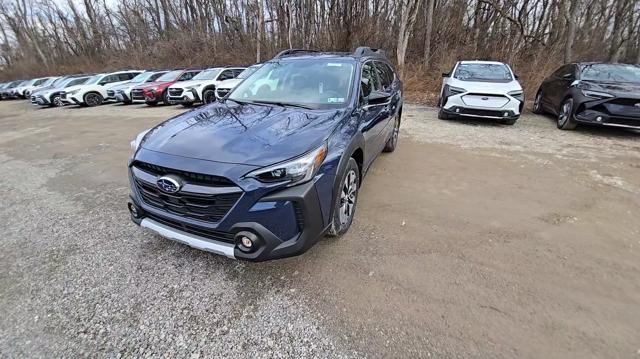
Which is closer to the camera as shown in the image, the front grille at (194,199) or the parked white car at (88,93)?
the front grille at (194,199)

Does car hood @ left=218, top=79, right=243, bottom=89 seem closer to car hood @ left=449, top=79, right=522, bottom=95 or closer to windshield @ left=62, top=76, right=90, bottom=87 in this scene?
car hood @ left=449, top=79, right=522, bottom=95

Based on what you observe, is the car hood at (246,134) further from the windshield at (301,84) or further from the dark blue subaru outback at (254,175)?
the windshield at (301,84)

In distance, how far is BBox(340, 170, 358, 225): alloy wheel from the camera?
115 inches

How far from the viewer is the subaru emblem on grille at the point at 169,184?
2.24m

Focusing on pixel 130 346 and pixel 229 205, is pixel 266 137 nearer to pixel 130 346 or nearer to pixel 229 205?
pixel 229 205

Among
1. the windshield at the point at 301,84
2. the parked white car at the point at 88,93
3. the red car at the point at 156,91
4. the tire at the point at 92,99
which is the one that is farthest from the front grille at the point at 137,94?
the windshield at the point at 301,84

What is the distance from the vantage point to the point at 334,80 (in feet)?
11.4

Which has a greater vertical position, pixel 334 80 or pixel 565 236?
pixel 334 80

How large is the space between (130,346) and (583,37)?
25188mm

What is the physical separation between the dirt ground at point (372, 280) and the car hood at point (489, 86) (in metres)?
3.31

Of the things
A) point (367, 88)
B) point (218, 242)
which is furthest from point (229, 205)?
point (367, 88)

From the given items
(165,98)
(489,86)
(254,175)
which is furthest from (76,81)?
(254,175)

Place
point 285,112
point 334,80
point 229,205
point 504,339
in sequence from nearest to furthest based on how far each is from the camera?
point 504,339
point 229,205
point 285,112
point 334,80

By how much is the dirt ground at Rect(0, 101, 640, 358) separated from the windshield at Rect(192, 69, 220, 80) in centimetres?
982
